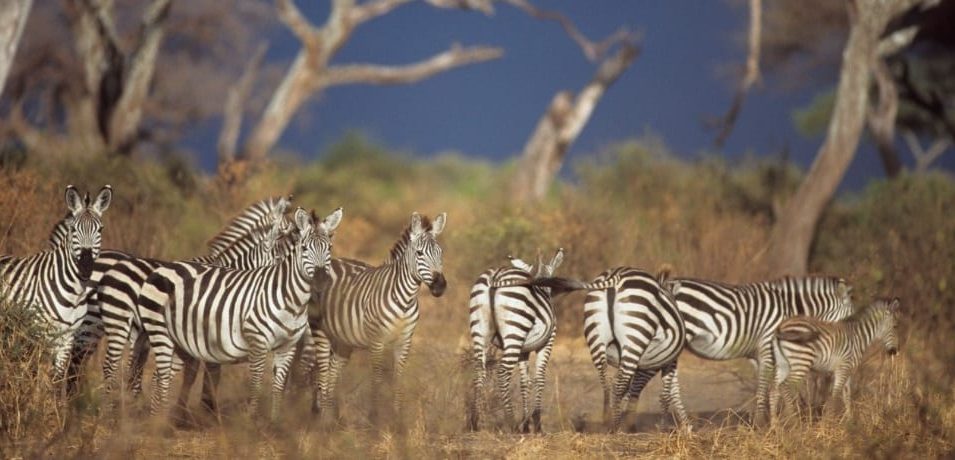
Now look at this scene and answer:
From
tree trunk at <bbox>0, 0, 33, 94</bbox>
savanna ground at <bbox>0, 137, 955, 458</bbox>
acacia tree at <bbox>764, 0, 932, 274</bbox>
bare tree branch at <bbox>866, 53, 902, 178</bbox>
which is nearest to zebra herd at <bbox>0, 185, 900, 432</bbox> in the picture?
savanna ground at <bbox>0, 137, 955, 458</bbox>

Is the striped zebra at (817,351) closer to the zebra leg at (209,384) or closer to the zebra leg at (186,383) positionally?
the zebra leg at (209,384)

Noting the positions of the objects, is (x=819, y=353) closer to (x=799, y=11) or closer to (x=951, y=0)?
(x=951, y=0)

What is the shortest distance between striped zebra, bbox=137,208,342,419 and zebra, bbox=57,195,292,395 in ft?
0.92

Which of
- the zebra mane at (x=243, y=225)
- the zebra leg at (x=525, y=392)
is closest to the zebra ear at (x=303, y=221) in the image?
the zebra mane at (x=243, y=225)

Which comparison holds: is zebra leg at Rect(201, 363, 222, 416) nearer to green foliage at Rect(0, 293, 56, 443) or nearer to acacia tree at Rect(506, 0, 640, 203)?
green foliage at Rect(0, 293, 56, 443)

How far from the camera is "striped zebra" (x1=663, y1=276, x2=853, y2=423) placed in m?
9.35

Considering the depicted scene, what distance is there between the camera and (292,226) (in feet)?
27.9

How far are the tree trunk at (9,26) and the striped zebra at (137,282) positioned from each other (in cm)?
403

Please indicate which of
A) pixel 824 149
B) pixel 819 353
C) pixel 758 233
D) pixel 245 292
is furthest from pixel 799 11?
pixel 245 292

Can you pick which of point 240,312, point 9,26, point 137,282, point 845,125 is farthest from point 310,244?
point 845,125

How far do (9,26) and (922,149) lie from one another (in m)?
26.5

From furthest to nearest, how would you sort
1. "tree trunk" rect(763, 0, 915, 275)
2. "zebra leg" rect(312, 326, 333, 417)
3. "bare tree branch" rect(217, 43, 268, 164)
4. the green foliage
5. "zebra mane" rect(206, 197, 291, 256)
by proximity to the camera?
"bare tree branch" rect(217, 43, 268, 164) < "tree trunk" rect(763, 0, 915, 275) < "zebra mane" rect(206, 197, 291, 256) < "zebra leg" rect(312, 326, 333, 417) < the green foliage

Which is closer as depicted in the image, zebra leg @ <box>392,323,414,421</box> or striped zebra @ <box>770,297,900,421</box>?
zebra leg @ <box>392,323,414,421</box>

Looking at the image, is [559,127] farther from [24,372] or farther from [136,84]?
[24,372]
